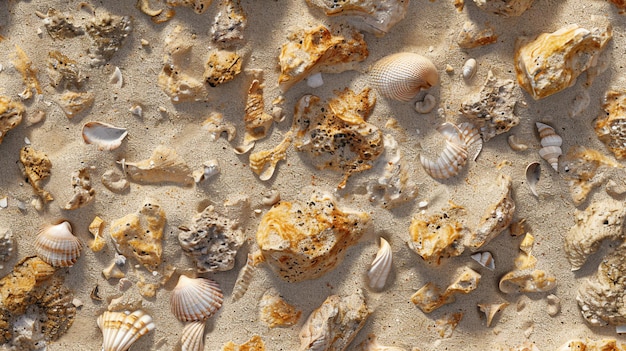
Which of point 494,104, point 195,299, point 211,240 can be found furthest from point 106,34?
point 494,104

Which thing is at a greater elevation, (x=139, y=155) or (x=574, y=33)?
(x=574, y=33)

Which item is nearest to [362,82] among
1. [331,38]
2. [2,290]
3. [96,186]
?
[331,38]

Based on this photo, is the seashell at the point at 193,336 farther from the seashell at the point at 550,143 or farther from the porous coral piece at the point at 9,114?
the seashell at the point at 550,143

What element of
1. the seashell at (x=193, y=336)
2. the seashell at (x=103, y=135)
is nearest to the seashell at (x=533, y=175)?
the seashell at (x=193, y=336)

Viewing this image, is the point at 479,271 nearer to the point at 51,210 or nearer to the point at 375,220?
the point at 375,220

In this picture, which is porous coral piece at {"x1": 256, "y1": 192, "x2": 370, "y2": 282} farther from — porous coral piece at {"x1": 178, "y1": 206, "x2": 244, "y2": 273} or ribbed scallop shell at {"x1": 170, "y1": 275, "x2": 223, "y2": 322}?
ribbed scallop shell at {"x1": 170, "y1": 275, "x2": 223, "y2": 322}

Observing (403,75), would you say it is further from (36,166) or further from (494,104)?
(36,166)
